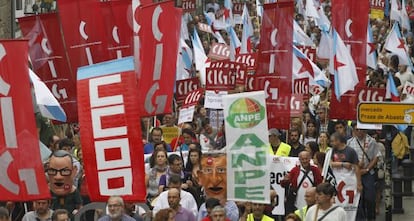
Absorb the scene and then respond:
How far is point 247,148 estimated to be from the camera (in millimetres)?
17578

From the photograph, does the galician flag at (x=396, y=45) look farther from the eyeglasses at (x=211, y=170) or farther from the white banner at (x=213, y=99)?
the eyeglasses at (x=211, y=170)

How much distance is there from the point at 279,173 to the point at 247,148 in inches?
105

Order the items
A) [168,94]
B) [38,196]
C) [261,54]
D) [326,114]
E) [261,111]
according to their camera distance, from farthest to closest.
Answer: [326,114], [261,54], [168,94], [261,111], [38,196]

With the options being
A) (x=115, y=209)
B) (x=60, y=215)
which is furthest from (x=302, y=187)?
(x=60, y=215)

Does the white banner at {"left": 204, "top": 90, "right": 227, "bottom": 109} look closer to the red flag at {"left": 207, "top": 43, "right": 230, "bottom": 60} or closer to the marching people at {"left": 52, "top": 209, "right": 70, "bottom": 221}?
the red flag at {"left": 207, "top": 43, "right": 230, "bottom": 60}

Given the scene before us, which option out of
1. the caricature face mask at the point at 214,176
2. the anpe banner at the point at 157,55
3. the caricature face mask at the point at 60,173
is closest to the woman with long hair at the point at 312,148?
the anpe banner at the point at 157,55

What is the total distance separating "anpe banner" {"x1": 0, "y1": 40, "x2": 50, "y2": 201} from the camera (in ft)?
49.1

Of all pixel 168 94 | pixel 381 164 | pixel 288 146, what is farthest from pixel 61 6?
pixel 381 164

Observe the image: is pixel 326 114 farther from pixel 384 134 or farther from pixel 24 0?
pixel 24 0

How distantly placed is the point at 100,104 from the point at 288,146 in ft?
21.6

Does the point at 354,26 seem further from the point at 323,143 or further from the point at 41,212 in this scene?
the point at 41,212

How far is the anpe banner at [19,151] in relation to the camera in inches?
589

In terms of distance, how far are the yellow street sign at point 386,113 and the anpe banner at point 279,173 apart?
158 cm

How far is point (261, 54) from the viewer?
77.9ft
